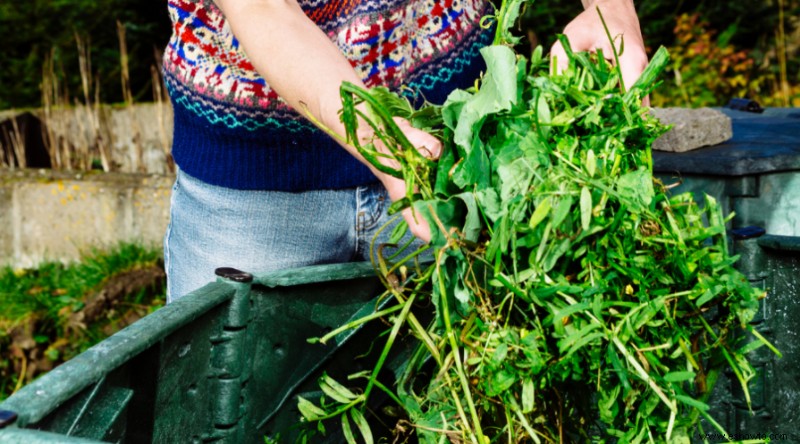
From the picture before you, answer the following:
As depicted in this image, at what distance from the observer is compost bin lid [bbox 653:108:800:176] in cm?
217

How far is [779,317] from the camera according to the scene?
1.54 m

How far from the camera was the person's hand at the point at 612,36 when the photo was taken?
1293 millimetres

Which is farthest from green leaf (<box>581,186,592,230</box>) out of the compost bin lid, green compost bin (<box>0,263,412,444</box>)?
the compost bin lid

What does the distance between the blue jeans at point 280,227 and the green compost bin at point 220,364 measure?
0.10 m

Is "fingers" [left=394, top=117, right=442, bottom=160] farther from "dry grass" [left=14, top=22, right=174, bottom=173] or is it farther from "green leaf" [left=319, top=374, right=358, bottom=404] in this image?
"dry grass" [left=14, top=22, right=174, bottom=173]

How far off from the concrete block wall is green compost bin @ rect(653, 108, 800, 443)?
2575 mm

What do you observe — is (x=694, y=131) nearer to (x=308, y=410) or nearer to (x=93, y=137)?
(x=308, y=410)

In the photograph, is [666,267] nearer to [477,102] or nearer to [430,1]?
[477,102]

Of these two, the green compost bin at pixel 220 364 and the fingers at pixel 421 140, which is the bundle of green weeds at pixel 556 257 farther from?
the green compost bin at pixel 220 364

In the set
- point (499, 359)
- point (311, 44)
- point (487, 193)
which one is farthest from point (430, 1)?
point (499, 359)

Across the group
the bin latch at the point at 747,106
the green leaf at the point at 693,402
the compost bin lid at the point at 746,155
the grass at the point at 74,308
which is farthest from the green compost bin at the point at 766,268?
the grass at the point at 74,308

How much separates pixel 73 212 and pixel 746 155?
10.2ft

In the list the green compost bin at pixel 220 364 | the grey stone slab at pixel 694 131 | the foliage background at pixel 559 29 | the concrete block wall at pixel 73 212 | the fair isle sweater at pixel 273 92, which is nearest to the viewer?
the green compost bin at pixel 220 364

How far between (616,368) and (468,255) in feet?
0.70
